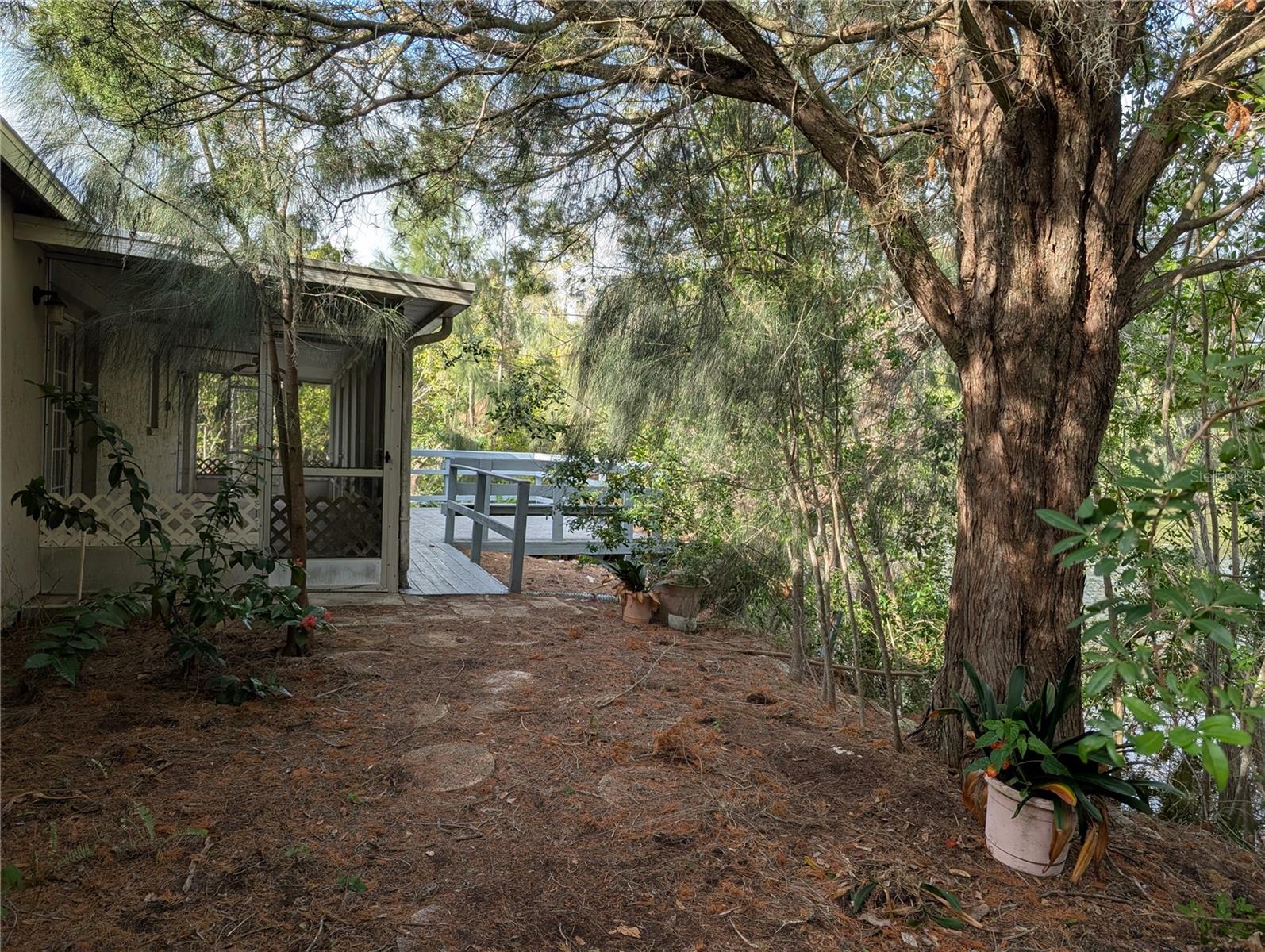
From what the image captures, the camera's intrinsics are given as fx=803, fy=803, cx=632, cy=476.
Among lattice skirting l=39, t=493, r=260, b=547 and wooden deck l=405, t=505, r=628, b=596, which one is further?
wooden deck l=405, t=505, r=628, b=596

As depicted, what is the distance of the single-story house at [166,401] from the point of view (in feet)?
15.4

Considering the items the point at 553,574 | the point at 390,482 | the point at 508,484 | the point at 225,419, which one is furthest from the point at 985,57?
the point at 508,484

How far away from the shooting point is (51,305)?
5160 millimetres

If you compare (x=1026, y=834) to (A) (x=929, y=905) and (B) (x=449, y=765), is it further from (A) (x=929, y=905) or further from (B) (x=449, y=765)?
(B) (x=449, y=765)

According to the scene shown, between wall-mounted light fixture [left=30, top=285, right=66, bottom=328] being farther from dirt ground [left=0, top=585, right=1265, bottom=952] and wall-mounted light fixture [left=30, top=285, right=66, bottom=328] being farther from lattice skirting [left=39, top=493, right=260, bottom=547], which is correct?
dirt ground [left=0, top=585, right=1265, bottom=952]

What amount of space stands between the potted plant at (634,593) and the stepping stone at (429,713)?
2310 mm

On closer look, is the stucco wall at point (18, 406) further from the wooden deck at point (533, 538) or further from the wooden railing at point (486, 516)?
the wooden railing at point (486, 516)

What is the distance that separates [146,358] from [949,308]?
4744 mm

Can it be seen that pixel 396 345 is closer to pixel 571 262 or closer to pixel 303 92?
pixel 571 262

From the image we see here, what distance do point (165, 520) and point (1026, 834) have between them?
5513 mm

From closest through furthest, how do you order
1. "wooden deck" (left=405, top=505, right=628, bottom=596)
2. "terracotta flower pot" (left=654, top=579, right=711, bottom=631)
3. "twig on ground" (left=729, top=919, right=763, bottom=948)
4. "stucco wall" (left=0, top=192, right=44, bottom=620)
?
1. "twig on ground" (left=729, top=919, right=763, bottom=948)
2. "stucco wall" (left=0, top=192, right=44, bottom=620)
3. "terracotta flower pot" (left=654, top=579, right=711, bottom=631)
4. "wooden deck" (left=405, top=505, right=628, bottom=596)

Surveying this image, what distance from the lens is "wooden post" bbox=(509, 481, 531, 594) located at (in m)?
6.41

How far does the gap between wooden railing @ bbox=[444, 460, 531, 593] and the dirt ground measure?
99.9 inches

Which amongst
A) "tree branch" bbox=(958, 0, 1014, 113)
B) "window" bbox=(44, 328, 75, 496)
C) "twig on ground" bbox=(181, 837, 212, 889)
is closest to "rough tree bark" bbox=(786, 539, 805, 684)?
"tree branch" bbox=(958, 0, 1014, 113)
